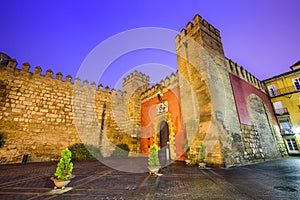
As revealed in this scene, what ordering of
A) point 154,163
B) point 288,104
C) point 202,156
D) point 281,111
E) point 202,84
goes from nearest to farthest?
point 154,163 → point 202,156 → point 202,84 → point 288,104 → point 281,111

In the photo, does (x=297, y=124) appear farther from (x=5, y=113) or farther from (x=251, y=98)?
(x=5, y=113)

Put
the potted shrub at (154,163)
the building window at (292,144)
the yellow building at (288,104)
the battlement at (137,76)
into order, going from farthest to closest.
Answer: the battlement at (137,76) → the yellow building at (288,104) → the building window at (292,144) → the potted shrub at (154,163)

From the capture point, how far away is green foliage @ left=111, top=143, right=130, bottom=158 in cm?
1063

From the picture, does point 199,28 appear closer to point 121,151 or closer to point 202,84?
point 202,84

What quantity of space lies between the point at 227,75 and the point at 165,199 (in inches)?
315

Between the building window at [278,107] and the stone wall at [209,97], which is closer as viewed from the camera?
the stone wall at [209,97]

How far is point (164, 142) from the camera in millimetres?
9625

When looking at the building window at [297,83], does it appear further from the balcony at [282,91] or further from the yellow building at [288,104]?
the balcony at [282,91]

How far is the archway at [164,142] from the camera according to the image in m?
8.76

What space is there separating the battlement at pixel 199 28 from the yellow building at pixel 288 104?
11.3 m

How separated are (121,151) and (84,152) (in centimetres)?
280

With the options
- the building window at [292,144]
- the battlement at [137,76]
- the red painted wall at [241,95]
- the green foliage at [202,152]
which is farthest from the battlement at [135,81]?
the building window at [292,144]

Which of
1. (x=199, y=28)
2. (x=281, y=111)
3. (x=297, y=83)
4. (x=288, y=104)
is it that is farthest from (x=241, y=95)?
(x=297, y=83)

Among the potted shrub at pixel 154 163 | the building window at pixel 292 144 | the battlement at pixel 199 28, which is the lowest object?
the potted shrub at pixel 154 163
